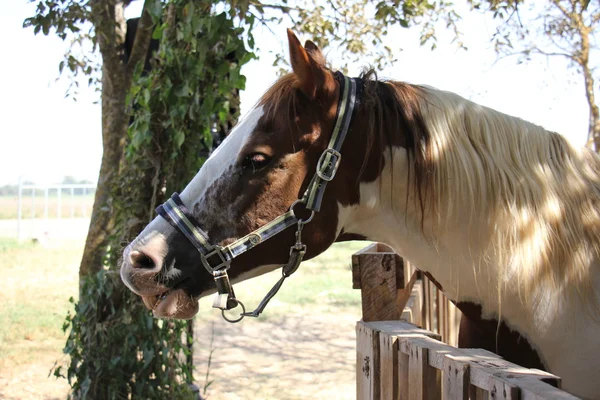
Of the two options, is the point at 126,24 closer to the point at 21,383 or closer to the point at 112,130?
the point at 112,130

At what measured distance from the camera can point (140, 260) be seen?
171 cm

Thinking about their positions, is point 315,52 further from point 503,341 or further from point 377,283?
point 503,341

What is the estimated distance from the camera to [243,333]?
8039 millimetres

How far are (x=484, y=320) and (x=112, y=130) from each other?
365 centimetres

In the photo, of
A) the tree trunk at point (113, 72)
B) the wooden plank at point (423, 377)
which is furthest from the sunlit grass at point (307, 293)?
the wooden plank at point (423, 377)

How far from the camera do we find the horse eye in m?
1.74

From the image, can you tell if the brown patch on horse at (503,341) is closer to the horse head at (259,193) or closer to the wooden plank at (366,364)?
the wooden plank at (366,364)

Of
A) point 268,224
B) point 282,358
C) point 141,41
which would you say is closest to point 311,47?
point 268,224

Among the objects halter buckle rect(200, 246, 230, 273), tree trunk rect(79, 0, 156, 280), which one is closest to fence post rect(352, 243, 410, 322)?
halter buckle rect(200, 246, 230, 273)

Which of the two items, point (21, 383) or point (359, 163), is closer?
point (359, 163)

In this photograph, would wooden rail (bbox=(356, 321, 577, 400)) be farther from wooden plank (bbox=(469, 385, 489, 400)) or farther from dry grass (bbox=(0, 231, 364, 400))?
dry grass (bbox=(0, 231, 364, 400))

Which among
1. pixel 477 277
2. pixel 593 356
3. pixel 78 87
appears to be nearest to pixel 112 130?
pixel 78 87

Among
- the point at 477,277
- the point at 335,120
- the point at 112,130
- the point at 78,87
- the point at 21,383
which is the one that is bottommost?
the point at 21,383

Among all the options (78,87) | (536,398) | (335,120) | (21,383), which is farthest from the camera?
(78,87)
